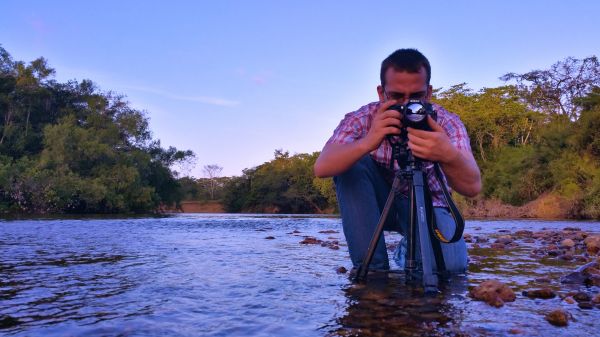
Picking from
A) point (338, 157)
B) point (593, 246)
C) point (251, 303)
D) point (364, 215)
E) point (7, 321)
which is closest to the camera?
point (7, 321)

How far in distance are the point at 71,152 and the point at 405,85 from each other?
32.1m

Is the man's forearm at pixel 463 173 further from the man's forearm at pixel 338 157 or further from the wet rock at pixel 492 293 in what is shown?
the wet rock at pixel 492 293

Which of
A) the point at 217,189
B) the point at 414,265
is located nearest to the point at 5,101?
the point at 414,265

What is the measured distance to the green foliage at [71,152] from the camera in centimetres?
2627

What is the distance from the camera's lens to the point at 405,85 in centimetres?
248

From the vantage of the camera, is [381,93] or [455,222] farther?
[381,93]

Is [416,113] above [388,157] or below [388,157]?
above

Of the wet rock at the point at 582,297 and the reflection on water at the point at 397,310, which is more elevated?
the wet rock at the point at 582,297

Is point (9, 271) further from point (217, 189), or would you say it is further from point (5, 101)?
point (217, 189)

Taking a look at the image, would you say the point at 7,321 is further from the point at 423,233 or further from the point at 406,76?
the point at 406,76

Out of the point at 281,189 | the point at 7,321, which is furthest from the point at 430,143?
the point at 281,189

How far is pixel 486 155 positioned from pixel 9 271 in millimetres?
41895

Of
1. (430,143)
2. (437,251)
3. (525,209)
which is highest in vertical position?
(430,143)

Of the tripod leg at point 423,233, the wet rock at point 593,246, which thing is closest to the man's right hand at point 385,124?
the tripod leg at point 423,233
